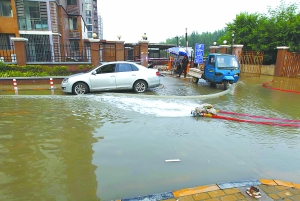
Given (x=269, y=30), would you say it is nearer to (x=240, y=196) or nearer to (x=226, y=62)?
(x=226, y=62)

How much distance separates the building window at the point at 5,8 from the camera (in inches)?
831

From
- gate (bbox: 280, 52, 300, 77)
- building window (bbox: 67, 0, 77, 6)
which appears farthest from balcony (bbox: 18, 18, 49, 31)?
gate (bbox: 280, 52, 300, 77)

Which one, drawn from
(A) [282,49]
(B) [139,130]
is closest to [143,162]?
(B) [139,130]

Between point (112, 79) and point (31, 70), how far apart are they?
6.68 metres

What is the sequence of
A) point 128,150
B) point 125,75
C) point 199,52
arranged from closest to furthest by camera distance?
point 128,150 < point 125,75 < point 199,52

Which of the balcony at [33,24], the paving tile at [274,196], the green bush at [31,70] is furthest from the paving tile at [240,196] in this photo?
the balcony at [33,24]

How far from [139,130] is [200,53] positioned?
1433 cm

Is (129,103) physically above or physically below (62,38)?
below

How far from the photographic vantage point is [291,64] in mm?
18156

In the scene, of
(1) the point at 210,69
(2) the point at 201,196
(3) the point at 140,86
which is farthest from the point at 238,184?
(1) the point at 210,69

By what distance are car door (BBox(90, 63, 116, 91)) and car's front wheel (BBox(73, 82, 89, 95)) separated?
0.34 m

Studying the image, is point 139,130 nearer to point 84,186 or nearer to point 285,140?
point 84,186

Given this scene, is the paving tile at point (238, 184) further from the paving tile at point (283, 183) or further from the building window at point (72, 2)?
the building window at point (72, 2)

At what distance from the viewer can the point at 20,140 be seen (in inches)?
187
